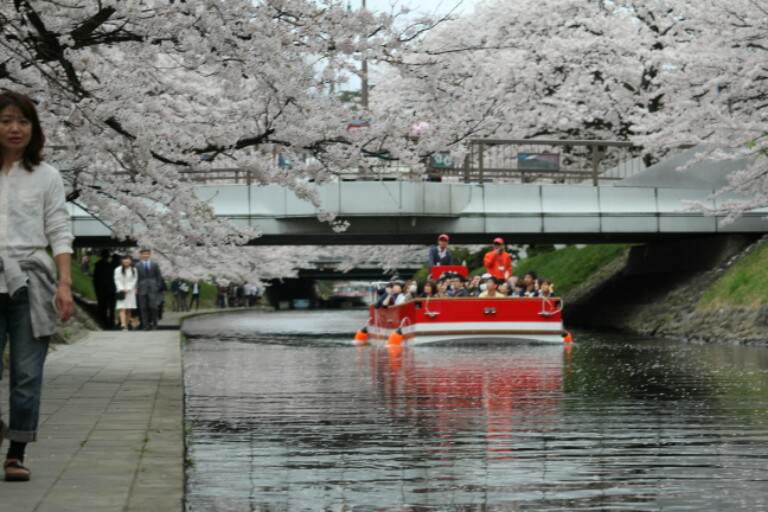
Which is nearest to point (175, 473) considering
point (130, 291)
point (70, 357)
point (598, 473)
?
point (598, 473)

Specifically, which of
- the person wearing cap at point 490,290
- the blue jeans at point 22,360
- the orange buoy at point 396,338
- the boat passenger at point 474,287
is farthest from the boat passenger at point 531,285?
the blue jeans at point 22,360

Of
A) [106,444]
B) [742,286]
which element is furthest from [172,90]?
[742,286]

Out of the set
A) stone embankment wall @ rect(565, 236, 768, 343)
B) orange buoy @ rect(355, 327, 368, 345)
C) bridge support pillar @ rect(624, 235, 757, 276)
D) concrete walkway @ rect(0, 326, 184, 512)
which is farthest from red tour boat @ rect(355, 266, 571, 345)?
bridge support pillar @ rect(624, 235, 757, 276)

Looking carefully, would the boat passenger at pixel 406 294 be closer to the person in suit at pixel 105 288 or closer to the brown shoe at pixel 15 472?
the person in suit at pixel 105 288

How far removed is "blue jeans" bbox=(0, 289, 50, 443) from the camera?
757 centimetres

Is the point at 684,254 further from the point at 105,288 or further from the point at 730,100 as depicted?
the point at 105,288

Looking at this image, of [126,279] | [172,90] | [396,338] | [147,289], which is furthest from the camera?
[147,289]

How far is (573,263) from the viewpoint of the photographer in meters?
53.4

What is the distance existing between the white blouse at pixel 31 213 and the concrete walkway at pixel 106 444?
1117 mm

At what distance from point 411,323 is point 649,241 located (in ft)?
55.8

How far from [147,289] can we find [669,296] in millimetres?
13396

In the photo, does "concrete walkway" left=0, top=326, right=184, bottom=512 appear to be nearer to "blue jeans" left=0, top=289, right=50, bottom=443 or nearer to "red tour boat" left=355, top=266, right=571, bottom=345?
"blue jeans" left=0, top=289, right=50, bottom=443

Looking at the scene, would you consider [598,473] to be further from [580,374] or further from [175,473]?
[580,374]

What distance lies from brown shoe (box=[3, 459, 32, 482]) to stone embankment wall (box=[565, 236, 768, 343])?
70.7ft
